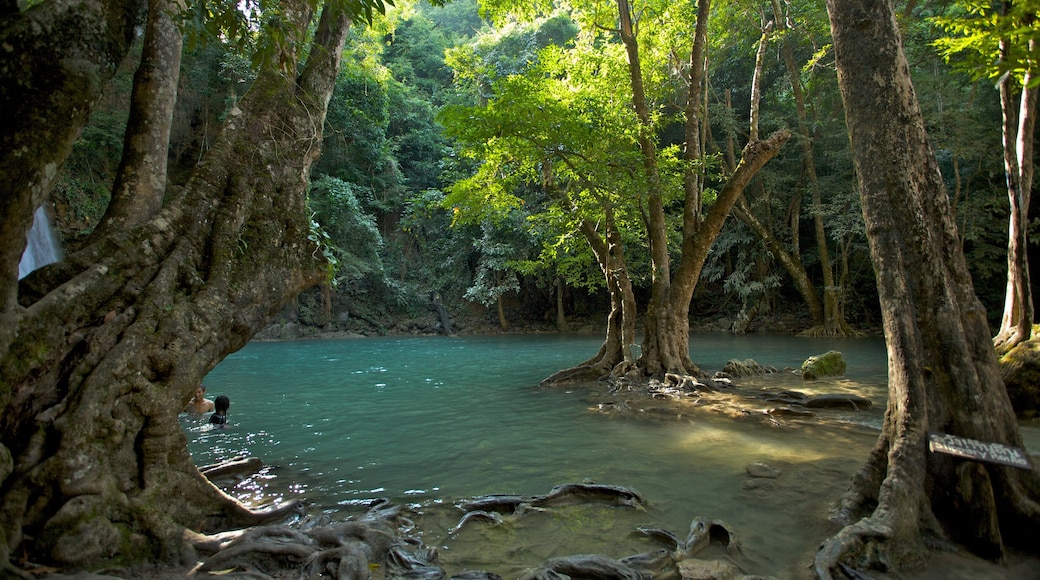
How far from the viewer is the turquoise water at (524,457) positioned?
12.5 feet

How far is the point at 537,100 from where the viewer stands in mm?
9469

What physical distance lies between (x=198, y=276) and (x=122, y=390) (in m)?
1.04

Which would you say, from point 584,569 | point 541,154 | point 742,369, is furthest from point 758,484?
point 742,369

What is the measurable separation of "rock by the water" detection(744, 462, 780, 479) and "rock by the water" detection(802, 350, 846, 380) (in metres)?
6.58

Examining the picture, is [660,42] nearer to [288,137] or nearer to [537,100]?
[537,100]

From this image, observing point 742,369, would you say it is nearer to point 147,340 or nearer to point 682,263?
point 682,263

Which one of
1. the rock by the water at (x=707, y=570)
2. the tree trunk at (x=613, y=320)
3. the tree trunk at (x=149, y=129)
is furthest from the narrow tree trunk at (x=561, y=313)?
the rock by the water at (x=707, y=570)

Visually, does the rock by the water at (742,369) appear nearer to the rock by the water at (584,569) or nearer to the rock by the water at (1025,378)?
the rock by the water at (1025,378)

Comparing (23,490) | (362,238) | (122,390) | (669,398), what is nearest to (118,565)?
(23,490)

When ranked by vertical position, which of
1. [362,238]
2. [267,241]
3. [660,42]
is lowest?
[267,241]

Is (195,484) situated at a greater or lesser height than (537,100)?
lesser

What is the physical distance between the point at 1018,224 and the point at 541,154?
23.4 ft

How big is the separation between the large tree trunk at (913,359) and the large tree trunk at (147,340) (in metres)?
3.88

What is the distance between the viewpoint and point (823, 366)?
36.3 ft
